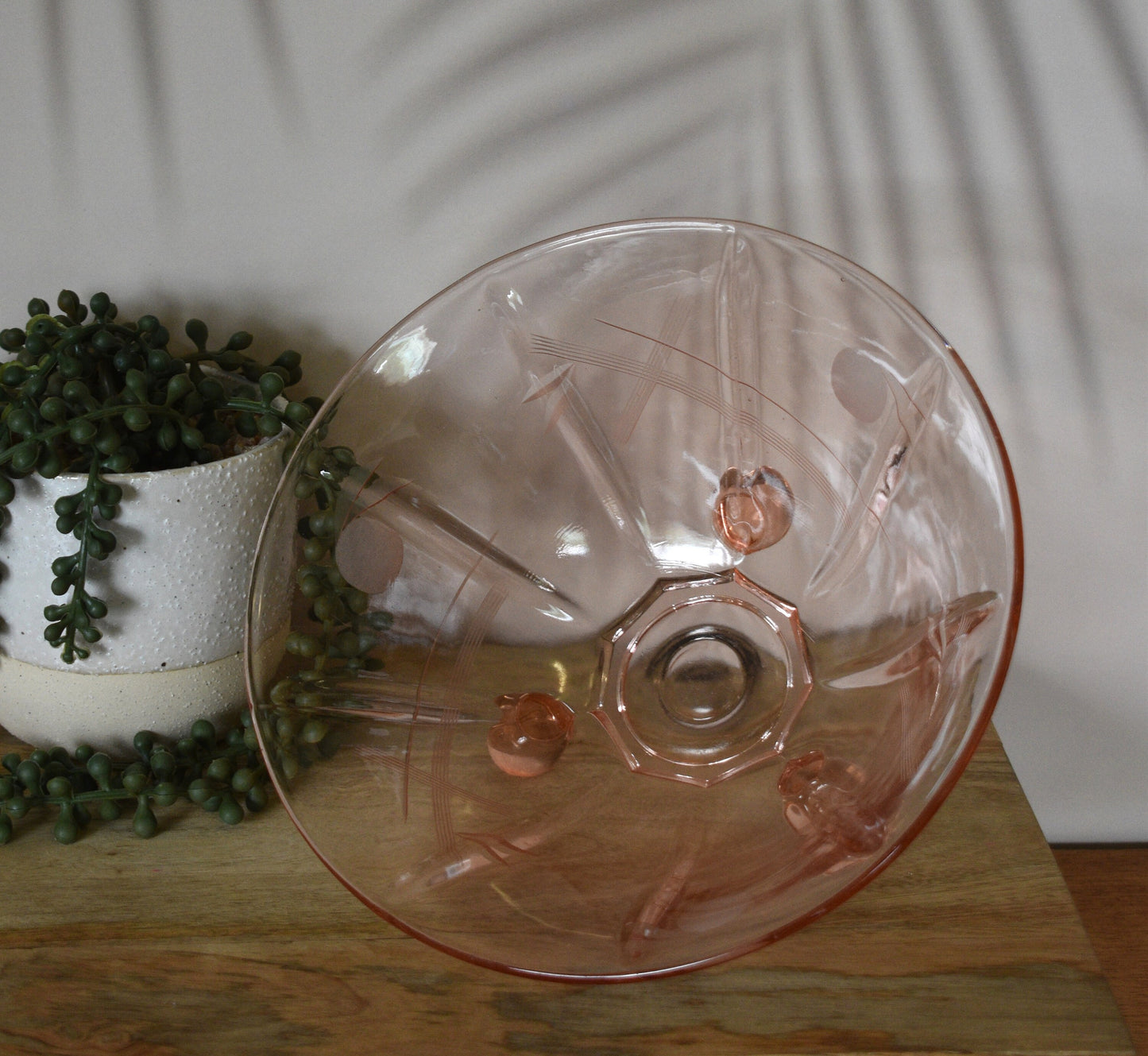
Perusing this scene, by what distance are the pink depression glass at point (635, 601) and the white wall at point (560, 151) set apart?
195 mm

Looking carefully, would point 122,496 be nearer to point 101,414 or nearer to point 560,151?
point 101,414

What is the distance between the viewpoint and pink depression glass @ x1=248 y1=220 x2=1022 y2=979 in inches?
16.1

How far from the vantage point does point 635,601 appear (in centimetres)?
56

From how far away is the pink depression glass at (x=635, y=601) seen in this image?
41cm

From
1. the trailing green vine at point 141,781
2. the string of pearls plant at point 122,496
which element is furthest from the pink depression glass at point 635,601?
the trailing green vine at point 141,781

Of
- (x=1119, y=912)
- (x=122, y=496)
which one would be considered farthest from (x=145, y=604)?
(x=1119, y=912)

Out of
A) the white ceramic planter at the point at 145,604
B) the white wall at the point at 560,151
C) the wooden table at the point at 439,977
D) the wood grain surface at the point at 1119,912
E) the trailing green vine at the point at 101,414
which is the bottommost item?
the wood grain surface at the point at 1119,912

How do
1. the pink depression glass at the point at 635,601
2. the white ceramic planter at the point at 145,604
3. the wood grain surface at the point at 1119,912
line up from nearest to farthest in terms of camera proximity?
the pink depression glass at the point at 635,601, the white ceramic planter at the point at 145,604, the wood grain surface at the point at 1119,912

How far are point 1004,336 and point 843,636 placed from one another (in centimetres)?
32

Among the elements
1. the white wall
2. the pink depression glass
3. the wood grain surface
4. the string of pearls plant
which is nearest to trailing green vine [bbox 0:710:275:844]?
the string of pearls plant

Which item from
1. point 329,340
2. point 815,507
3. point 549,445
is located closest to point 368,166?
point 329,340

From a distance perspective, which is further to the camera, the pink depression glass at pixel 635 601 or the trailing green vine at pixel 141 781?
the trailing green vine at pixel 141 781

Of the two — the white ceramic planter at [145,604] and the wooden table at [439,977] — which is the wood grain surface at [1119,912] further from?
the white ceramic planter at [145,604]

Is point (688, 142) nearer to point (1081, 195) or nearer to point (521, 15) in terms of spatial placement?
point (521, 15)
